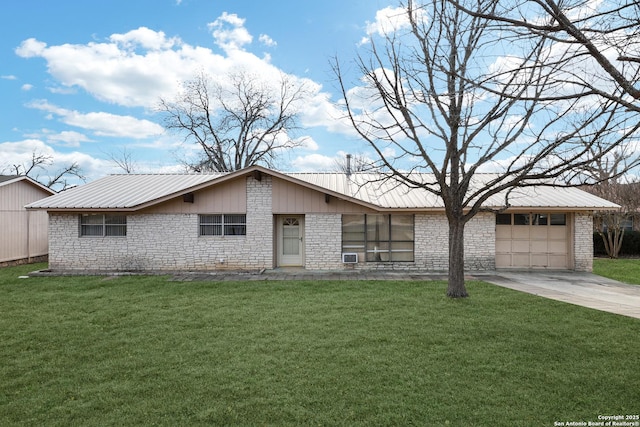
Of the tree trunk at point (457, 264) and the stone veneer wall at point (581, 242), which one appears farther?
the stone veneer wall at point (581, 242)

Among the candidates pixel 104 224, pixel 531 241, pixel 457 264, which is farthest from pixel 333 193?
pixel 104 224

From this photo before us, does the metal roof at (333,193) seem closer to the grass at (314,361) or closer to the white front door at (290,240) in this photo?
the white front door at (290,240)

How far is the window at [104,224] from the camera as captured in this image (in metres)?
12.5

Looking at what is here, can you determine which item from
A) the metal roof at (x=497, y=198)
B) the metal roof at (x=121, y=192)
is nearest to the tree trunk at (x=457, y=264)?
the metal roof at (x=497, y=198)

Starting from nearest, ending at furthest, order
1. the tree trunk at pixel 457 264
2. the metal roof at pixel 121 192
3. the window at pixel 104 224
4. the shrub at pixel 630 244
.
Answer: the tree trunk at pixel 457 264
the metal roof at pixel 121 192
the window at pixel 104 224
the shrub at pixel 630 244

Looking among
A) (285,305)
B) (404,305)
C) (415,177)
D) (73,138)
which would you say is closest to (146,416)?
(285,305)

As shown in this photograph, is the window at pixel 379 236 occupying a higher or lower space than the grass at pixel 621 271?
higher

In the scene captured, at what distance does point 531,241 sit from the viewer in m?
12.6

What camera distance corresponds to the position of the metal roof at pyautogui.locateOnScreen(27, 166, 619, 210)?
11680 millimetres

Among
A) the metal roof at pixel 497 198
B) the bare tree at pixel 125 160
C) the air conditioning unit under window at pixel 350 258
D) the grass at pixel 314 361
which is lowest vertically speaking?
the grass at pixel 314 361

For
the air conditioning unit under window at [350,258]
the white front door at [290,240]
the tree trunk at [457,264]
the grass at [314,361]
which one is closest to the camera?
the grass at [314,361]

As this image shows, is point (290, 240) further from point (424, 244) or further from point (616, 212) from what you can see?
point (616, 212)

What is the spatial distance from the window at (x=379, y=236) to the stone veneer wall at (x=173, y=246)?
2.85 meters

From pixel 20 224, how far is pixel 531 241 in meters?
20.9
